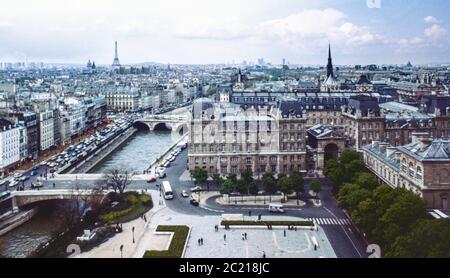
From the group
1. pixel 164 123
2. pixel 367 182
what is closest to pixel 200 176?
pixel 367 182

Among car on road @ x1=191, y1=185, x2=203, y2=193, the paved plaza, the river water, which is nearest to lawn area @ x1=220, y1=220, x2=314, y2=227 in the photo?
the paved plaza

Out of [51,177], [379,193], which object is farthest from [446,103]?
[51,177]

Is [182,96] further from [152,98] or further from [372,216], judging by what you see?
[372,216]

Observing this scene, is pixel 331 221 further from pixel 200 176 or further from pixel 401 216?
pixel 200 176

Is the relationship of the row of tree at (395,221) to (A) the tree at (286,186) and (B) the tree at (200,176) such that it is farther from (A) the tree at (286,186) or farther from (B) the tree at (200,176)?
(B) the tree at (200,176)

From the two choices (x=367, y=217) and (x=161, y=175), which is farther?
(x=161, y=175)

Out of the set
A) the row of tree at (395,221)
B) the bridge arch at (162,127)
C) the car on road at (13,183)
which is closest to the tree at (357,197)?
the row of tree at (395,221)
